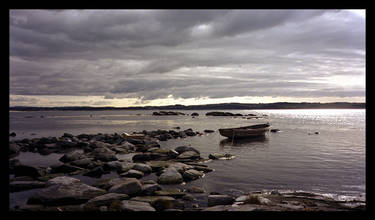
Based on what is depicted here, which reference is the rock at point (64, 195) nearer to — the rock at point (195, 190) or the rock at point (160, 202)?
the rock at point (160, 202)

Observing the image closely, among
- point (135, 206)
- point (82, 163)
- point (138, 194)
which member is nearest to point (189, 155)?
point (82, 163)

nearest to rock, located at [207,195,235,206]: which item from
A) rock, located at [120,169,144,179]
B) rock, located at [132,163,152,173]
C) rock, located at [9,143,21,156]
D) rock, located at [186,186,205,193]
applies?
rock, located at [186,186,205,193]

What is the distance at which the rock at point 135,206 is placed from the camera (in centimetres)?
857

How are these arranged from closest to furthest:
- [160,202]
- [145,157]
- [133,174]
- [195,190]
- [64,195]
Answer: [160,202], [64,195], [195,190], [133,174], [145,157]

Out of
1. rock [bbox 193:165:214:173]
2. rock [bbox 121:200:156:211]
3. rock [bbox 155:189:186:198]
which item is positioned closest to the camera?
rock [bbox 121:200:156:211]

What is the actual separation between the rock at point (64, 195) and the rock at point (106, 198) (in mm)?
677

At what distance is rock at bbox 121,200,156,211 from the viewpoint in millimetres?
8570

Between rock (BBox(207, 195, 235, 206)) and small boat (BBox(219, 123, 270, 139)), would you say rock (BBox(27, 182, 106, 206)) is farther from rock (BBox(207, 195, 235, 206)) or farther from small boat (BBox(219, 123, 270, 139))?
small boat (BBox(219, 123, 270, 139))

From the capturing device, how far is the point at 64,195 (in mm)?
9930

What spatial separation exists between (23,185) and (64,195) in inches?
132

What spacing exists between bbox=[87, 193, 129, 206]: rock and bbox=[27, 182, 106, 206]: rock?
677mm

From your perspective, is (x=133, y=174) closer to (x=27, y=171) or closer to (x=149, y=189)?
(x=149, y=189)

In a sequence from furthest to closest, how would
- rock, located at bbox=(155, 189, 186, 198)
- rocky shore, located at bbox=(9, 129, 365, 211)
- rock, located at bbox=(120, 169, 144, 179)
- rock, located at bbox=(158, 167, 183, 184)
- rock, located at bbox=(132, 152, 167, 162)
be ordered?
rock, located at bbox=(132, 152, 167, 162), rock, located at bbox=(120, 169, 144, 179), rock, located at bbox=(158, 167, 183, 184), rock, located at bbox=(155, 189, 186, 198), rocky shore, located at bbox=(9, 129, 365, 211)
